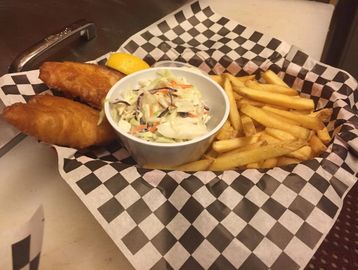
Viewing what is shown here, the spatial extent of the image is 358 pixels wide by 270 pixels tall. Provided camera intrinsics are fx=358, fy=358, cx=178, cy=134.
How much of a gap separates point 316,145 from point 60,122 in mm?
707

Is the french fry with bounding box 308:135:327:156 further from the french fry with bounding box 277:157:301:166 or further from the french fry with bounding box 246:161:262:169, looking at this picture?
the french fry with bounding box 246:161:262:169

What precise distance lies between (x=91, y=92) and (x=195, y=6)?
2.50 ft

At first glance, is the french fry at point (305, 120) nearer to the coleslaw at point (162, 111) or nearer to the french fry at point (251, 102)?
the french fry at point (251, 102)

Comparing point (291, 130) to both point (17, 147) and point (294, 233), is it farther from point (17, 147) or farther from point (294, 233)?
point (17, 147)

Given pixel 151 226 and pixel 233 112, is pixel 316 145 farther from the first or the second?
pixel 151 226

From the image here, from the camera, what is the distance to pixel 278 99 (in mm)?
1064

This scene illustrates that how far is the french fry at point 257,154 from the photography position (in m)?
0.91

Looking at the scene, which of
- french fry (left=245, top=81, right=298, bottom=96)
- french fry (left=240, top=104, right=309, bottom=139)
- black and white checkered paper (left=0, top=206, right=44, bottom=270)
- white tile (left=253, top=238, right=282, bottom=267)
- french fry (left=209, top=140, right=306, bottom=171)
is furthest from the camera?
french fry (left=245, top=81, right=298, bottom=96)

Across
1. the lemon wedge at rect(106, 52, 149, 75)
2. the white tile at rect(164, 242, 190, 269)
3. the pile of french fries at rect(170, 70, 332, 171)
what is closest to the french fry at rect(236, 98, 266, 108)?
the pile of french fries at rect(170, 70, 332, 171)

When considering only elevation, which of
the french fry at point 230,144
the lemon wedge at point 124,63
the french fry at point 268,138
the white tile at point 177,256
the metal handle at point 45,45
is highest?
the metal handle at point 45,45

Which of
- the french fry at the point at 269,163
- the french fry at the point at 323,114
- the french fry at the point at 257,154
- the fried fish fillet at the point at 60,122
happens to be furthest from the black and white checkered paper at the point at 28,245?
the french fry at the point at 323,114

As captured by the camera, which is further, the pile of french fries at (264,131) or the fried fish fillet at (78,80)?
the fried fish fillet at (78,80)

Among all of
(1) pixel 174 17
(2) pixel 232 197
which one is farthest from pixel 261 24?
(2) pixel 232 197

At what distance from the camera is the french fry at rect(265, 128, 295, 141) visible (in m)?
1.00
